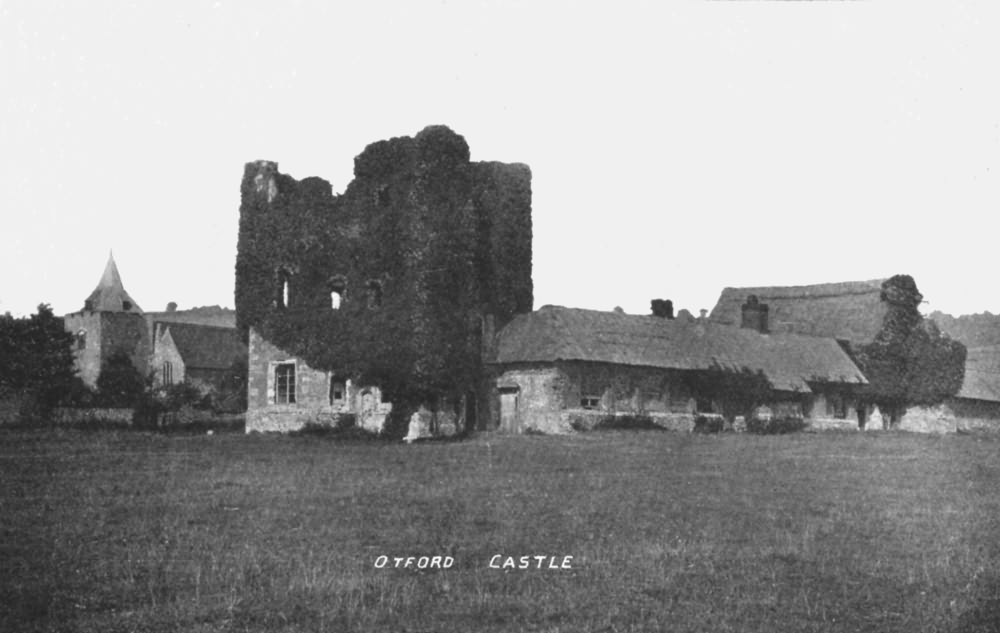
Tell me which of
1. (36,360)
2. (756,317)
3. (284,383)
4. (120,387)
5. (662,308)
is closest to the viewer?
(284,383)

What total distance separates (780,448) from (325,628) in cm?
2440

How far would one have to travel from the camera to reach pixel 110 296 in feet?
307

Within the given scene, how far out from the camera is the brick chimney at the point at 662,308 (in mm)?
51969

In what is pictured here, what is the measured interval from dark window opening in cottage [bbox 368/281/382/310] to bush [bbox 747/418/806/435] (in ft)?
53.6

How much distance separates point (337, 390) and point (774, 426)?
18053 mm

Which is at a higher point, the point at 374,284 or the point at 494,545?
the point at 374,284

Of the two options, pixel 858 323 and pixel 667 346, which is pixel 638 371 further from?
pixel 858 323

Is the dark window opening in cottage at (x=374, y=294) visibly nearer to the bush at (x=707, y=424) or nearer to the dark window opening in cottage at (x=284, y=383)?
the dark window opening in cottage at (x=284, y=383)

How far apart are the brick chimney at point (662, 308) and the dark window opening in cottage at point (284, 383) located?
17.3m

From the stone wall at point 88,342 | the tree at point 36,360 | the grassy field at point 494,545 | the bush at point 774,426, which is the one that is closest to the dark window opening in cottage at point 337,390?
the grassy field at point 494,545

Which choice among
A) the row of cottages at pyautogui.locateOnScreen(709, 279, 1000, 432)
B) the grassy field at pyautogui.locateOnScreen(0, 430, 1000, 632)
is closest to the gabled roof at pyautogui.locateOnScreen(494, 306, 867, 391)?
the row of cottages at pyautogui.locateOnScreen(709, 279, 1000, 432)

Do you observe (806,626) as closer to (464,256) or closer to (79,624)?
(79,624)

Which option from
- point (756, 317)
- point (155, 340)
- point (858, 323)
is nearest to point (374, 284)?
point (756, 317)

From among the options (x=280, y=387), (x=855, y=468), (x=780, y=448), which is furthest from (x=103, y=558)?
(x=280, y=387)
